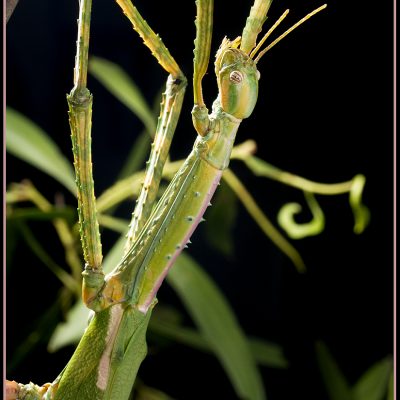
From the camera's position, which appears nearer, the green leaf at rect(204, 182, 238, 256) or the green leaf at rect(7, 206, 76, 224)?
the green leaf at rect(7, 206, 76, 224)

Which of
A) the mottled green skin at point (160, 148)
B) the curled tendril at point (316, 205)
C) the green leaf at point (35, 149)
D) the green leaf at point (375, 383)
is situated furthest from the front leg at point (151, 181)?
the green leaf at point (375, 383)

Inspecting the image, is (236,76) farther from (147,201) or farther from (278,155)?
(278,155)

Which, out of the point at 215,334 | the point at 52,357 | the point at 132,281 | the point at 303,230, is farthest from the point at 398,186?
the point at 52,357

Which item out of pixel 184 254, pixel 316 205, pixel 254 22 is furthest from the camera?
pixel 184 254

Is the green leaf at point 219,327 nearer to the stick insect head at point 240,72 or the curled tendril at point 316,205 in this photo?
the curled tendril at point 316,205

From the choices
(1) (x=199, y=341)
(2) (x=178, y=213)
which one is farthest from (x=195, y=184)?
(1) (x=199, y=341)

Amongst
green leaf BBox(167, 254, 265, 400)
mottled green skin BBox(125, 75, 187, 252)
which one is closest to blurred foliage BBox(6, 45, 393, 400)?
green leaf BBox(167, 254, 265, 400)

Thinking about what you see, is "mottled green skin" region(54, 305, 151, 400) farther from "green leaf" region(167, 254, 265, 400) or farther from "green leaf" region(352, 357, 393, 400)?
"green leaf" region(352, 357, 393, 400)
